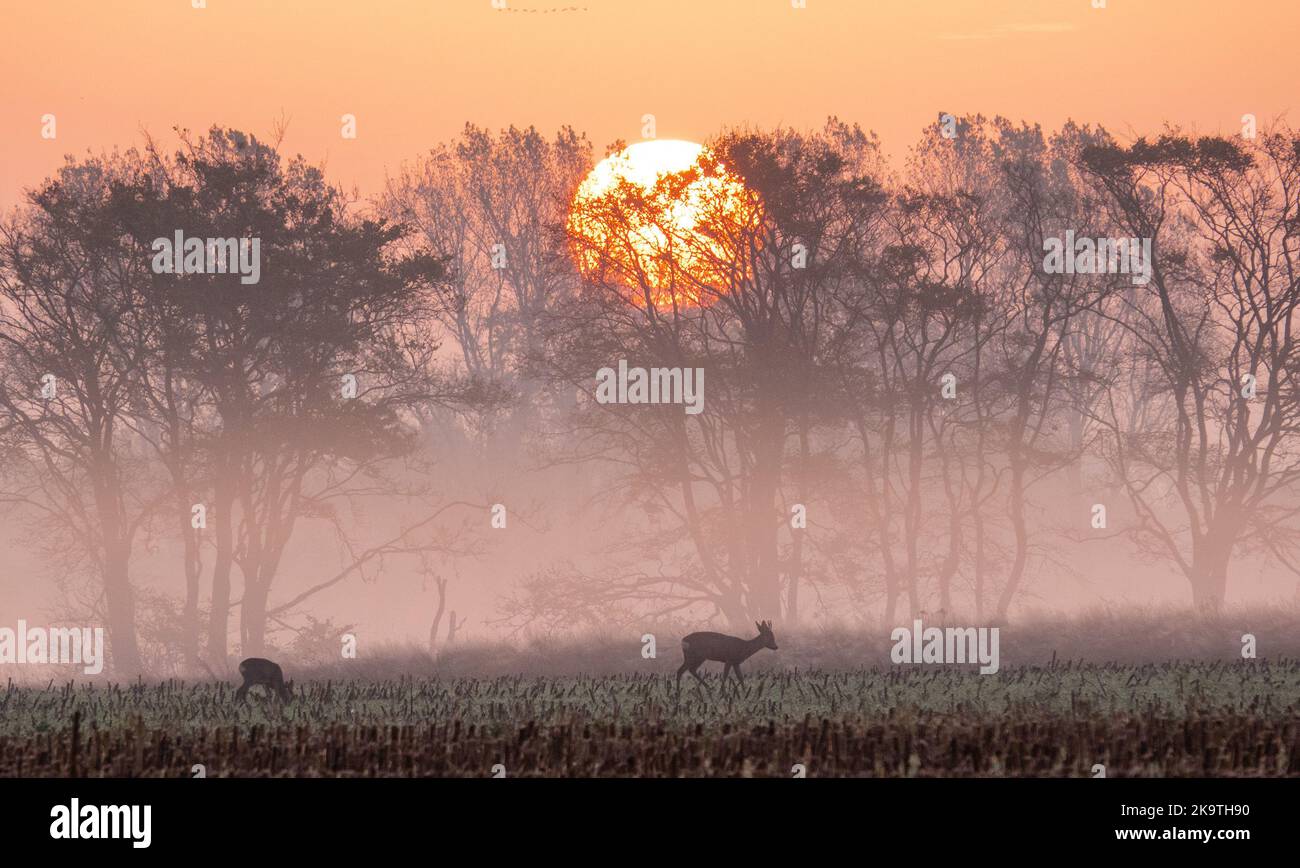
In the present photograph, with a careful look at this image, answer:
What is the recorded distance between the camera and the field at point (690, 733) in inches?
669

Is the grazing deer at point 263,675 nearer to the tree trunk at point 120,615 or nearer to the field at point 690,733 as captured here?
the field at point 690,733

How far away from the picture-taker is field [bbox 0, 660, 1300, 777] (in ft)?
55.7

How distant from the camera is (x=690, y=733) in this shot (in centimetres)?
1872

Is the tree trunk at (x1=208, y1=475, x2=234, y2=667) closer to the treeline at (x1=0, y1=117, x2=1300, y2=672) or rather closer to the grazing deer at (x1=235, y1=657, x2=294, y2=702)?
the treeline at (x1=0, y1=117, x2=1300, y2=672)

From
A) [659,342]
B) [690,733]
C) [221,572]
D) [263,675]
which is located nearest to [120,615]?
[221,572]

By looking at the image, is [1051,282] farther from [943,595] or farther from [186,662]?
[186,662]

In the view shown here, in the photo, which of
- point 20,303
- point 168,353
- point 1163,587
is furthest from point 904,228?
point 1163,587

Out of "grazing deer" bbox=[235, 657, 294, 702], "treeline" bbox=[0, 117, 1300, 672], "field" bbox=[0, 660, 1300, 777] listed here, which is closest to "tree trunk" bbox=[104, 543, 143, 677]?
"treeline" bbox=[0, 117, 1300, 672]

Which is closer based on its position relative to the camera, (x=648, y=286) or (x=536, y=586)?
(x=648, y=286)

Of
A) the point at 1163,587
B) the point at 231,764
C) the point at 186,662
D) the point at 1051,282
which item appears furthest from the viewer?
the point at 1163,587

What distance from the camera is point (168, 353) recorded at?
5053 centimetres

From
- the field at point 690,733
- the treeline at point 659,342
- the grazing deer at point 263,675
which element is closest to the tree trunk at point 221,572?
the treeline at point 659,342

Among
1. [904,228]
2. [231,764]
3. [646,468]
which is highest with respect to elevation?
[904,228]

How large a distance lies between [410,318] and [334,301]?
122 inches
